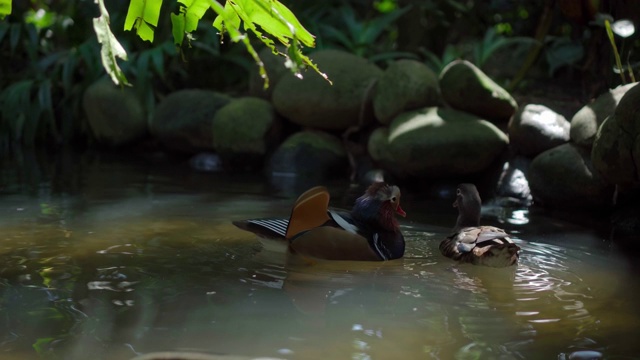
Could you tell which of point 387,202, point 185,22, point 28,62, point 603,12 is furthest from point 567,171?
point 28,62

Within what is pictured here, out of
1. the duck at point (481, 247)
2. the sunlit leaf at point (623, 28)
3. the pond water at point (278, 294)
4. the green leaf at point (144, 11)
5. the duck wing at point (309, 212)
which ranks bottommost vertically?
the pond water at point (278, 294)

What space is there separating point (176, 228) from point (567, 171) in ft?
10.1

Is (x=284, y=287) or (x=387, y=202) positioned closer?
(x=284, y=287)

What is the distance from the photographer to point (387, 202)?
4984mm

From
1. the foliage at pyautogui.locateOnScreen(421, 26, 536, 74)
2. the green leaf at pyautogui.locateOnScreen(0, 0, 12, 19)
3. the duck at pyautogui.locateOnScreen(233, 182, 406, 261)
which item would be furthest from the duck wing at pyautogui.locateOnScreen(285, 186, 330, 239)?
the foliage at pyautogui.locateOnScreen(421, 26, 536, 74)

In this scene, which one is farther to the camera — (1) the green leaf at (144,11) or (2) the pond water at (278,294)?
(2) the pond water at (278,294)

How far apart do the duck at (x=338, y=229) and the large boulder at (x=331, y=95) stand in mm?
4133

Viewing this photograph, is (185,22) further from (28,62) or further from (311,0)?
(28,62)

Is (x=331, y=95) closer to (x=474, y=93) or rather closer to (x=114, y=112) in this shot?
(x=474, y=93)

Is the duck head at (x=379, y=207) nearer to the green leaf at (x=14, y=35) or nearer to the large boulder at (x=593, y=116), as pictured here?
the large boulder at (x=593, y=116)

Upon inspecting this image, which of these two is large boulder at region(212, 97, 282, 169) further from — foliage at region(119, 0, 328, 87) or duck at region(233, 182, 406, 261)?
foliage at region(119, 0, 328, 87)

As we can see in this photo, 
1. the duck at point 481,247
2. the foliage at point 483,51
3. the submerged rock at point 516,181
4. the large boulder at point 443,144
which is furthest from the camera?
the foliage at point 483,51

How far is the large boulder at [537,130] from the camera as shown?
298 inches

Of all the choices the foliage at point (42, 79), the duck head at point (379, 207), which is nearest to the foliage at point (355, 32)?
the foliage at point (42, 79)
